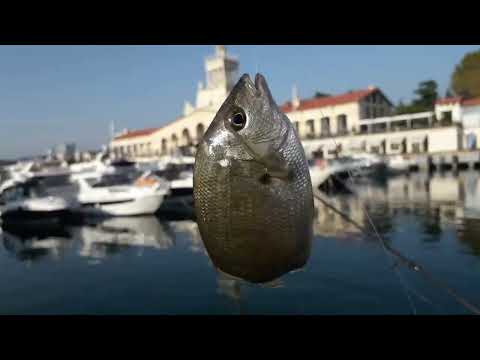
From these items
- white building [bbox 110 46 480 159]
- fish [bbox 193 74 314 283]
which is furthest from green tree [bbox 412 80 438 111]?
fish [bbox 193 74 314 283]

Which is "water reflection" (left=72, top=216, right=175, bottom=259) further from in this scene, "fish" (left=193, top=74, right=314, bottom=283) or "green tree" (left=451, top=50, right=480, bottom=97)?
"green tree" (left=451, top=50, right=480, bottom=97)

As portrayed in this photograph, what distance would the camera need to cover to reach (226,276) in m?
1.84

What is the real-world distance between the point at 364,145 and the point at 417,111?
890cm

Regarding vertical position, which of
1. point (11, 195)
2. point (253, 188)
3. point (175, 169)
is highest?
point (253, 188)

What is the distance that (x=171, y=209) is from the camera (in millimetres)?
20891

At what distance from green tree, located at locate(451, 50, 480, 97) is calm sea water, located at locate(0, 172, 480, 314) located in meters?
42.0

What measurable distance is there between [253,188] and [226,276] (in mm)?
460

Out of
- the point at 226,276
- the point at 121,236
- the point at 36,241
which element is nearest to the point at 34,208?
the point at 36,241

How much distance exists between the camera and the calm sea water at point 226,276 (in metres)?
6.71

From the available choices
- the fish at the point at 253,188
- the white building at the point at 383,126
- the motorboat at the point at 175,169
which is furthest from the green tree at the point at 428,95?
the fish at the point at 253,188

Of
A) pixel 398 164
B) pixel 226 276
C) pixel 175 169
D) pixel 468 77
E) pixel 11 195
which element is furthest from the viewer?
pixel 468 77

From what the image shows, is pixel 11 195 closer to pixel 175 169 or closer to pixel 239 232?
pixel 175 169

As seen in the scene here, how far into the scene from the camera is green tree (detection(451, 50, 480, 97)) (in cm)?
5025
